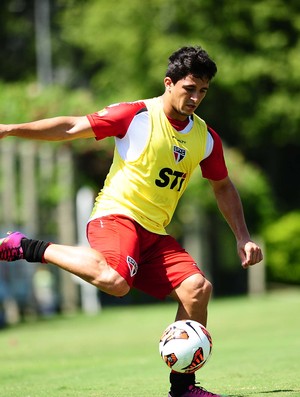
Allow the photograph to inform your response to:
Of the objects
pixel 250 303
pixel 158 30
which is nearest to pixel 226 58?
pixel 158 30

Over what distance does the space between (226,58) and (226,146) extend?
155 inches

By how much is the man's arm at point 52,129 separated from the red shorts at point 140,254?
761 mm

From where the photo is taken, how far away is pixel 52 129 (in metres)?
8.69

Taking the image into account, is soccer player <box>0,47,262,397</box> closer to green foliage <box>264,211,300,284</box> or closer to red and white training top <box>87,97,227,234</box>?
red and white training top <box>87,97,227,234</box>

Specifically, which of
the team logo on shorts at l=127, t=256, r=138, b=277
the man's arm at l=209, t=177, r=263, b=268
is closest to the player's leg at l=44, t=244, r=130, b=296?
the team logo on shorts at l=127, t=256, r=138, b=277

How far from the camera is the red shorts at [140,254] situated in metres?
8.70

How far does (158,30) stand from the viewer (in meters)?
38.1

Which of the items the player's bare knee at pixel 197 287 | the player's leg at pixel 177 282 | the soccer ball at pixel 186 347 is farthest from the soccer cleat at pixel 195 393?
the player's bare knee at pixel 197 287

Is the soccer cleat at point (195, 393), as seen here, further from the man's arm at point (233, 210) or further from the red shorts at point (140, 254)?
the man's arm at point (233, 210)

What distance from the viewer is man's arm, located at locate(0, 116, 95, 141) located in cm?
857

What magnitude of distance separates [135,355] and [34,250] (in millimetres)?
6590

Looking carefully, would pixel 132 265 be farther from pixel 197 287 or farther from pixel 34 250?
pixel 34 250

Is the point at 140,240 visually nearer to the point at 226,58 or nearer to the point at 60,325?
the point at 60,325

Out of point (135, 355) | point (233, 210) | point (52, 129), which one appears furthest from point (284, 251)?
point (52, 129)
